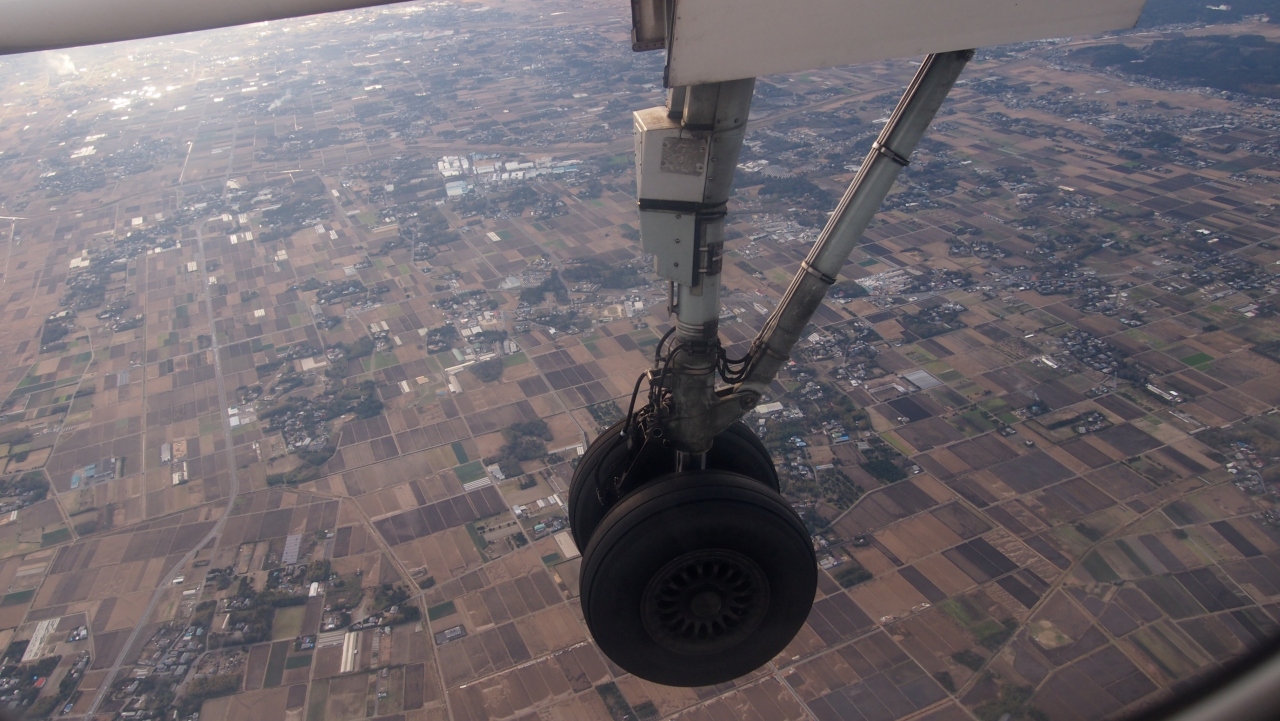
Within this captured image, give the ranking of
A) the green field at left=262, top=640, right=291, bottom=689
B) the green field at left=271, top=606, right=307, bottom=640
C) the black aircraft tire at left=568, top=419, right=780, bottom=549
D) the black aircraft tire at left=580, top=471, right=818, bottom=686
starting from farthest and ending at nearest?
the green field at left=271, top=606, right=307, bottom=640
the green field at left=262, top=640, right=291, bottom=689
the black aircraft tire at left=568, top=419, right=780, bottom=549
the black aircraft tire at left=580, top=471, right=818, bottom=686

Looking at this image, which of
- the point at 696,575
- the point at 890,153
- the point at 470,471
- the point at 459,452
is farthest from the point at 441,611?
the point at 890,153

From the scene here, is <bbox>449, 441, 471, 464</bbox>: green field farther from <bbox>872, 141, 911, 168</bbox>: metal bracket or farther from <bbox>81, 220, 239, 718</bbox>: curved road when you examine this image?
<bbox>872, 141, 911, 168</bbox>: metal bracket

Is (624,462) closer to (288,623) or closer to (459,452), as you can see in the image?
(288,623)

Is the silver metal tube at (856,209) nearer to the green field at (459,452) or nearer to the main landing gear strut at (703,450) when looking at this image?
the main landing gear strut at (703,450)

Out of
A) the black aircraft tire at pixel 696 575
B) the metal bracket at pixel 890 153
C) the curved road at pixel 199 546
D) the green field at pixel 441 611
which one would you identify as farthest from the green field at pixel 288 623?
the metal bracket at pixel 890 153

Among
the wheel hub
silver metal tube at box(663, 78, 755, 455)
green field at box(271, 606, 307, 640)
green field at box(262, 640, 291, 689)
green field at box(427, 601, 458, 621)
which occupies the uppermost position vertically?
silver metal tube at box(663, 78, 755, 455)

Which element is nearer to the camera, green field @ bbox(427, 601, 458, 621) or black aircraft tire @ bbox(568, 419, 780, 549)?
black aircraft tire @ bbox(568, 419, 780, 549)

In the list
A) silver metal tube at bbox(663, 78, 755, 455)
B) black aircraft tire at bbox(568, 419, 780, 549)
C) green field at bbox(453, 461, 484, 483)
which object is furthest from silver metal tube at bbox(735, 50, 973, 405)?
green field at bbox(453, 461, 484, 483)

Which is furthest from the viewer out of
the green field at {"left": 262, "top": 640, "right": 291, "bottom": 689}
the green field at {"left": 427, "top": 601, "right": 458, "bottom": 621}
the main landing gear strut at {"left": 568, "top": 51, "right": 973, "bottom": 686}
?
the green field at {"left": 427, "top": 601, "right": 458, "bottom": 621}
